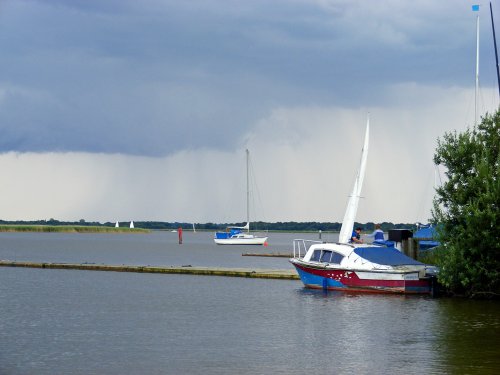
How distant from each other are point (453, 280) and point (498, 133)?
853cm

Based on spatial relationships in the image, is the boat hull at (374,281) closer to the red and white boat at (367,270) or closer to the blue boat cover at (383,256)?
the red and white boat at (367,270)

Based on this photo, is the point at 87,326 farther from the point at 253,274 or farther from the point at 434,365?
the point at 253,274

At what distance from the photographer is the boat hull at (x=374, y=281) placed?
4431 cm

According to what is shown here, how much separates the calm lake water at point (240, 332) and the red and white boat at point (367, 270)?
742 mm

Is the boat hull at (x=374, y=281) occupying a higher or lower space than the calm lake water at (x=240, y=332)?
higher

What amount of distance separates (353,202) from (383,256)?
8.13 m

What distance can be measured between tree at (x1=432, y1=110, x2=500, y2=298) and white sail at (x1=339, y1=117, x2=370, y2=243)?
28.8 feet

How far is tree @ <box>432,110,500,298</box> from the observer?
134 ft

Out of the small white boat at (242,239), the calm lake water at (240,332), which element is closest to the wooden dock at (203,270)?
the calm lake water at (240,332)

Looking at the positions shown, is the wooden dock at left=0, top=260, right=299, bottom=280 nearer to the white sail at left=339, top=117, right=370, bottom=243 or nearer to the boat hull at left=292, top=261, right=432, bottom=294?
the white sail at left=339, top=117, right=370, bottom=243

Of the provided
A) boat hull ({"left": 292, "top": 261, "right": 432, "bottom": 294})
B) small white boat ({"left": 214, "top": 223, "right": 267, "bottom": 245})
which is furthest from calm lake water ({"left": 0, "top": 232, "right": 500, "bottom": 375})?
small white boat ({"left": 214, "top": 223, "right": 267, "bottom": 245})

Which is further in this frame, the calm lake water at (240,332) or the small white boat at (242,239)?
the small white boat at (242,239)

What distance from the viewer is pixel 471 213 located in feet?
136

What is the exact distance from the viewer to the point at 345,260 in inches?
1802
